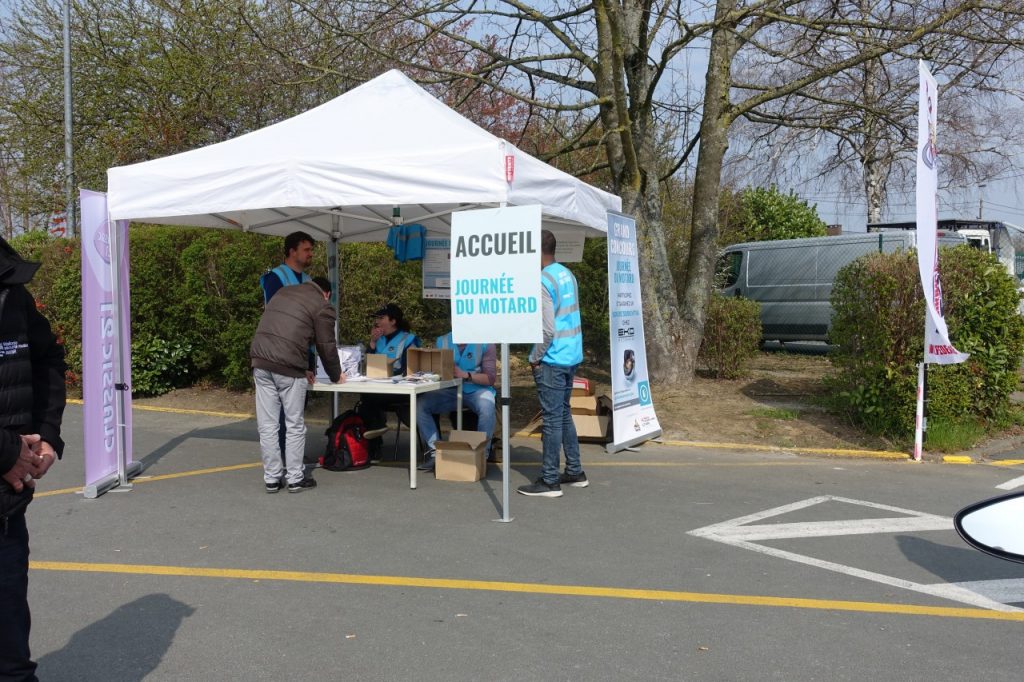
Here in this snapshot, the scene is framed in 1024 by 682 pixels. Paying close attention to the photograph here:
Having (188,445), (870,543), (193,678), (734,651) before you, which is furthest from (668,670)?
(188,445)

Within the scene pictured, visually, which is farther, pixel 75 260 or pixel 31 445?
pixel 75 260

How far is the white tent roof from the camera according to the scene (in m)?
6.34

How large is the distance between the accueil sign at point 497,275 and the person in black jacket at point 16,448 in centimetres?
343

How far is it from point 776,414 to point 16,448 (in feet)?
28.1

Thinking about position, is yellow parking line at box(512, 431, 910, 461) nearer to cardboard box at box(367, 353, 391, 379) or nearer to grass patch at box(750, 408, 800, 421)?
grass patch at box(750, 408, 800, 421)

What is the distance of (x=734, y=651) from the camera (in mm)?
3840

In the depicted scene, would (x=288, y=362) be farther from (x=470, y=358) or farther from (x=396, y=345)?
(x=470, y=358)

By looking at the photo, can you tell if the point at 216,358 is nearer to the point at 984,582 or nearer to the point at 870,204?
the point at 984,582

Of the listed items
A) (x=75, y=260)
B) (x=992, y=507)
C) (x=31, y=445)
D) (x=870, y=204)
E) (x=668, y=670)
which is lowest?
(x=668, y=670)

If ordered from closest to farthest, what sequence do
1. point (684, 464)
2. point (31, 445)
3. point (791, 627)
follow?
1. point (31, 445)
2. point (791, 627)
3. point (684, 464)

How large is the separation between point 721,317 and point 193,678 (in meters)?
10.00

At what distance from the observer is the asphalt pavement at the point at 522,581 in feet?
12.3

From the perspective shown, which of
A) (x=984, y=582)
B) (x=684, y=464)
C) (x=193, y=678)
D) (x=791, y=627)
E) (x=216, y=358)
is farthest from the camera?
(x=216, y=358)

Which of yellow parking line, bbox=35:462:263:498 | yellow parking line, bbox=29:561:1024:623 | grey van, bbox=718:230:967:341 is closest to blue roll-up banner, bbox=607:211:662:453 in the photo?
yellow parking line, bbox=35:462:263:498
